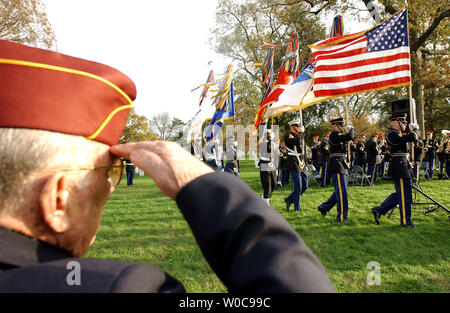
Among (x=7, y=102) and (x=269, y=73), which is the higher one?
(x=269, y=73)

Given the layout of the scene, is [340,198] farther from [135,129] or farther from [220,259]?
[135,129]

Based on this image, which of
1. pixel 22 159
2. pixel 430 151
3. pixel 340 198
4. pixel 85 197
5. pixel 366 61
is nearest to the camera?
pixel 22 159

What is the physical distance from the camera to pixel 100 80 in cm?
104

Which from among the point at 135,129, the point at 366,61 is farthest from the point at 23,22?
the point at 366,61

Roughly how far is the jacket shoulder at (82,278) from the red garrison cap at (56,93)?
1.38 ft

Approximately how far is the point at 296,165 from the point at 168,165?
7.61 metres

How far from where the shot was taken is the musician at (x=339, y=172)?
6.59 meters

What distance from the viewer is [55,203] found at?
859 millimetres

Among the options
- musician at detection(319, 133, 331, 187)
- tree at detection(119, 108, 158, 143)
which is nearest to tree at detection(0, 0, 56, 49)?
tree at detection(119, 108, 158, 143)

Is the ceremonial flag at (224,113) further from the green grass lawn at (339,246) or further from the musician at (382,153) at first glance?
the musician at (382,153)

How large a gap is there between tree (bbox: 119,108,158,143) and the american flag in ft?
70.0

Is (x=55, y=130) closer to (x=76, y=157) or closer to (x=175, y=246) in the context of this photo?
(x=76, y=157)
